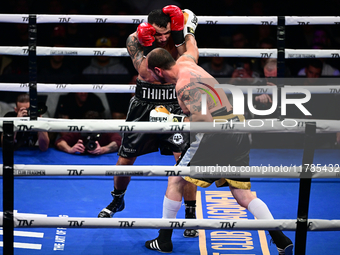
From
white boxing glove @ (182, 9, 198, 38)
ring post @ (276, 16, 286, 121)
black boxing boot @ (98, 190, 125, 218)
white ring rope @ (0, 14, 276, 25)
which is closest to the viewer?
black boxing boot @ (98, 190, 125, 218)

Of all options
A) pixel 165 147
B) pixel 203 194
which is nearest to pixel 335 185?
pixel 203 194

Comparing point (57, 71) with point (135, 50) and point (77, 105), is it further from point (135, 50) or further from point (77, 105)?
point (135, 50)

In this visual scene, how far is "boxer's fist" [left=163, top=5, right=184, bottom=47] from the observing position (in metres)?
2.89

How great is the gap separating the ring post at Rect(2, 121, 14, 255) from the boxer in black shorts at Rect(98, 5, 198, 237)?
3.42 feet

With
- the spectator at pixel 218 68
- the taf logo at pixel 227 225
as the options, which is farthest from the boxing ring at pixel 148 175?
the spectator at pixel 218 68

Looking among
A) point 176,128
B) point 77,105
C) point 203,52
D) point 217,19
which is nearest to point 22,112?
point 77,105

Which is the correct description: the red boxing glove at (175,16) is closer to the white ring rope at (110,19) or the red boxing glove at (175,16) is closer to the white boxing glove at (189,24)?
the white boxing glove at (189,24)

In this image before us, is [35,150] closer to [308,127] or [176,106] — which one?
[176,106]

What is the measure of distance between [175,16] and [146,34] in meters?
0.27

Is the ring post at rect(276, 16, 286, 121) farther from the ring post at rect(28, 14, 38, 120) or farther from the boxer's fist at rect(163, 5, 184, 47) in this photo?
the ring post at rect(28, 14, 38, 120)

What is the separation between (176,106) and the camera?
3049 millimetres

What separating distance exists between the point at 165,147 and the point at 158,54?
33.2 inches

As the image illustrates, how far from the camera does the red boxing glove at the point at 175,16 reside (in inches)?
114

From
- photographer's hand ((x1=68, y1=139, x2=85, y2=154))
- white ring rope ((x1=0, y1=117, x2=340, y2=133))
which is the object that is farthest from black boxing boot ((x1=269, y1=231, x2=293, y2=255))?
photographer's hand ((x1=68, y1=139, x2=85, y2=154))
